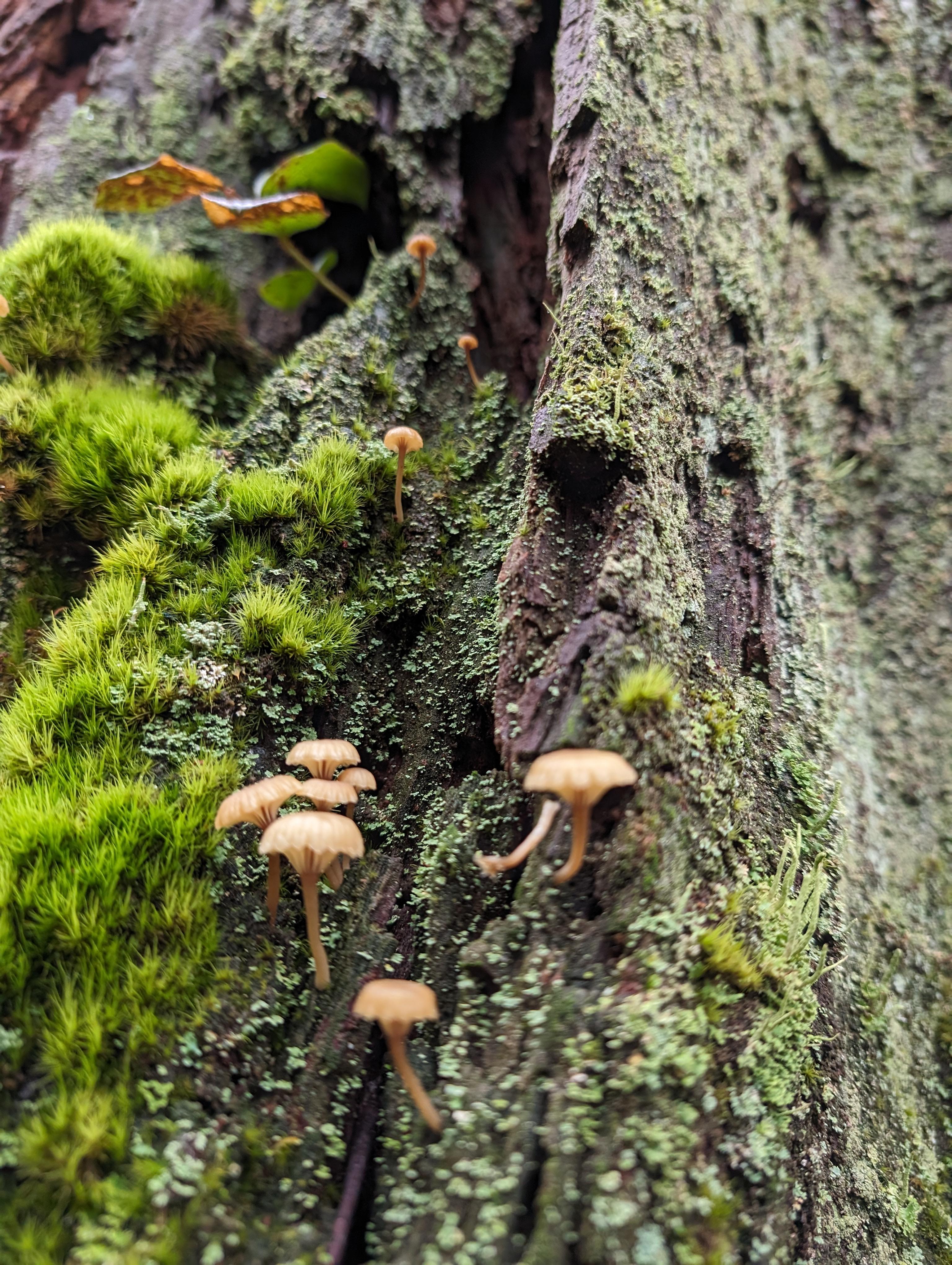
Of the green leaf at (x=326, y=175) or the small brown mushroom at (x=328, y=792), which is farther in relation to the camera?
the green leaf at (x=326, y=175)

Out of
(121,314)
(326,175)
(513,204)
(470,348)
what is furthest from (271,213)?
(513,204)

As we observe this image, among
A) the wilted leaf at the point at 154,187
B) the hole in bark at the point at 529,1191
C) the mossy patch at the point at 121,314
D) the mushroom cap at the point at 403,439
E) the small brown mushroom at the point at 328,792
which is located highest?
the wilted leaf at the point at 154,187

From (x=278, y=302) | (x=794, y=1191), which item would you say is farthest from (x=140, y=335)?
(x=794, y=1191)

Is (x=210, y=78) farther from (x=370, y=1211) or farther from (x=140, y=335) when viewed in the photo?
(x=370, y=1211)

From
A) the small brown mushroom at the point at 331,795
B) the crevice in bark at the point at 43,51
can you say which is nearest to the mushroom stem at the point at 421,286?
the small brown mushroom at the point at 331,795

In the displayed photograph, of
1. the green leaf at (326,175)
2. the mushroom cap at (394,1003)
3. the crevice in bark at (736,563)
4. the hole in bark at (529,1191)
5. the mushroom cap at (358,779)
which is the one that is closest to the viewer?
the hole in bark at (529,1191)

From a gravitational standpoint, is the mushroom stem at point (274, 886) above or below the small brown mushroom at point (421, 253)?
below

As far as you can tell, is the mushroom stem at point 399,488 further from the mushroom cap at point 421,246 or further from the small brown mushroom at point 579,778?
the small brown mushroom at point 579,778
